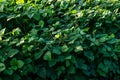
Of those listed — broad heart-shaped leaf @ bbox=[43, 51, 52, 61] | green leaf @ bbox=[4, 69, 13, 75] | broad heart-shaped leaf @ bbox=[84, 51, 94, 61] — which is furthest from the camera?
broad heart-shaped leaf @ bbox=[84, 51, 94, 61]

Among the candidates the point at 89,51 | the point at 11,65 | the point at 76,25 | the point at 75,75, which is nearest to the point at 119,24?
the point at 76,25

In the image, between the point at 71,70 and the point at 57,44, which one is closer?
the point at 71,70

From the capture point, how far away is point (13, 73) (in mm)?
2746

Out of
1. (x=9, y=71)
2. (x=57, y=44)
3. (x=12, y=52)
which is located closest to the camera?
(x=9, y=71)

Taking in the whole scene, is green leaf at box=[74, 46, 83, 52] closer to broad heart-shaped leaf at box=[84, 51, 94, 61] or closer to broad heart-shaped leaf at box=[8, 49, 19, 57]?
broad heart-shaped leaf at box=[84, 51, 94, 61]

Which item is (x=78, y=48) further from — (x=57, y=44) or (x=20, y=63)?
(x=20, y=63)

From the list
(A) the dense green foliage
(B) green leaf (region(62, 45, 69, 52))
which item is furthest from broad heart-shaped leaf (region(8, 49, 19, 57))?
(B) green leaf (region(62, 45, 69, 52))

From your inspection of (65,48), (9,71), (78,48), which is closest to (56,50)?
(65,48)

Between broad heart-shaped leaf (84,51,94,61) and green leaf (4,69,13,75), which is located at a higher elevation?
green leaf (4,69,13,75)

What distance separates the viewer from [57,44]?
9.75 ft

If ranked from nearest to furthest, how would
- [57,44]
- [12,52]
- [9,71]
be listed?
[9,71]
[12,52]
[57,44]

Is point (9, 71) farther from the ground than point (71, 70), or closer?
farther from the ground

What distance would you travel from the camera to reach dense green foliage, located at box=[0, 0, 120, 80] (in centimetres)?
281

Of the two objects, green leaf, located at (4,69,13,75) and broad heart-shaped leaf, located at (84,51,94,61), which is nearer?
green leaf, located at (4,69,13,75)
